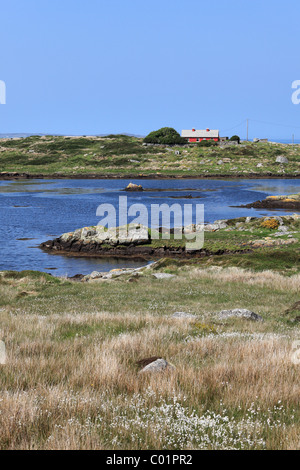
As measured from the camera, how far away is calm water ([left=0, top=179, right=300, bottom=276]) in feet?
131

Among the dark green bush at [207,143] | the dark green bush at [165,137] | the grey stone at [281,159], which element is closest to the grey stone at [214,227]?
the grey stone at [281,159]

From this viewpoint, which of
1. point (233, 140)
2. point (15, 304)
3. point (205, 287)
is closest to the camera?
point (15, 304)

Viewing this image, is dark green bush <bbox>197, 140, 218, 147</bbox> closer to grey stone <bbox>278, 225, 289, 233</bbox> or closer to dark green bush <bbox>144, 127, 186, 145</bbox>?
dark green bush <bbox>144, 127, 186, 145</bbox>

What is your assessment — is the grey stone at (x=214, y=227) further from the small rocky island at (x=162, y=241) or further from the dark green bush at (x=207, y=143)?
the dark green bush at (x=207, y=143)

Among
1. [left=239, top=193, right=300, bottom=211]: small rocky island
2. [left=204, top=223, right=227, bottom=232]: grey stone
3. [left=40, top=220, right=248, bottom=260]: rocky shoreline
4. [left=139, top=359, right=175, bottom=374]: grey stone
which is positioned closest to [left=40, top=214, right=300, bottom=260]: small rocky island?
[left=40, top=220, right=248, bottom=260]: rocky shoreline

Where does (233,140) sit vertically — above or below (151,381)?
above

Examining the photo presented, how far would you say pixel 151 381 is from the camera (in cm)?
564

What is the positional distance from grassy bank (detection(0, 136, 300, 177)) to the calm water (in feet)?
49.5

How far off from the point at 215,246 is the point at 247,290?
22.0m

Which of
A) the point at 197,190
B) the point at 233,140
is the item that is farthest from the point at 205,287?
the point at 233,140

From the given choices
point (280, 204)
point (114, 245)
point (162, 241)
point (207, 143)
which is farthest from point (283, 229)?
point (207, 143)

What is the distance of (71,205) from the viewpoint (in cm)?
7812

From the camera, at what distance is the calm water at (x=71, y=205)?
39.9 metres

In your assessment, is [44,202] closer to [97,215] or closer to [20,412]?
[97,215]
